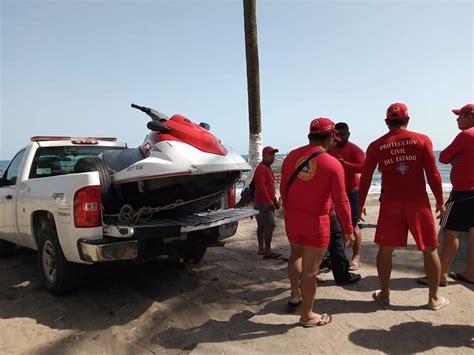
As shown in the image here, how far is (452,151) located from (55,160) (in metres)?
4.91

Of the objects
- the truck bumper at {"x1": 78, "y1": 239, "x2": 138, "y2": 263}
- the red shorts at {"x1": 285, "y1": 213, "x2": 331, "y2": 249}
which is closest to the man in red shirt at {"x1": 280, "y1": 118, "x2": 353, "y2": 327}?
the red shorts at {"x1": 285, "y1": 213, "x2": 331, "y2": 249}

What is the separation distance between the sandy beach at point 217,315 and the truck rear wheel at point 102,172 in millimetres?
1149

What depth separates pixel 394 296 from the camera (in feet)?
14.6

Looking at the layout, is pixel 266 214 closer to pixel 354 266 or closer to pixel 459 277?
pixel 354 266

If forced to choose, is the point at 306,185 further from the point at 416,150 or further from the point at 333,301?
the point at 333,301

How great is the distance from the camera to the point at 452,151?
462 centimetres

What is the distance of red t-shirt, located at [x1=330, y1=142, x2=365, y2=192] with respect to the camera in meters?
5.04

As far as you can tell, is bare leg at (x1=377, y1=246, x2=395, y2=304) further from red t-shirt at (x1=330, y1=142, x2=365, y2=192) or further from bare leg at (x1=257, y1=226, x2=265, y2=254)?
bare leg at (x1=257, y1=226, x2=265, y2=254)

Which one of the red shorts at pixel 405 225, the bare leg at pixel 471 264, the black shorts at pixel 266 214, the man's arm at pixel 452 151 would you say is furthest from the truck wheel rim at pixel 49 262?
the bare leg at pixel 471 264

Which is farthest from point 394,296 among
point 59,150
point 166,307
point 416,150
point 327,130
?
point 59,150

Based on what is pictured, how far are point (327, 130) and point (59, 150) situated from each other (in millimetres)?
3778

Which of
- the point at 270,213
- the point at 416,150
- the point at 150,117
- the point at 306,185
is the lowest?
the point at 270,213

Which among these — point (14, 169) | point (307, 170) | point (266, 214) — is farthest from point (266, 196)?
point (14, 169)

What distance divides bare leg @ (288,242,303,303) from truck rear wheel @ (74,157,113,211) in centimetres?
194
